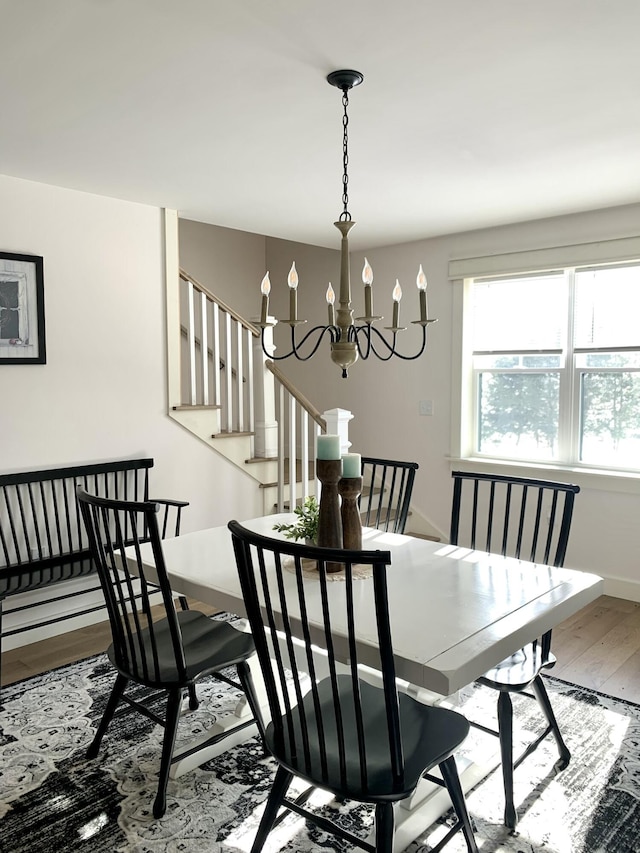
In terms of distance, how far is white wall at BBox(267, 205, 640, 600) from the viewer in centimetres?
426

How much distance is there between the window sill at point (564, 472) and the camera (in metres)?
4.19

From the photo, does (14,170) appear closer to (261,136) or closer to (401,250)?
(261,136)

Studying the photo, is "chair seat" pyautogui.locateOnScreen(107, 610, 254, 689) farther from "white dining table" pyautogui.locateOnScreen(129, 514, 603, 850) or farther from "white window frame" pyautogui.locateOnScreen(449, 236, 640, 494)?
"white window frame" pyautogui.locateOnScreen(449, 236, 640, 494)

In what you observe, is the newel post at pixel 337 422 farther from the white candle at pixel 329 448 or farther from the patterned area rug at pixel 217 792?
the white candle at pixel 329 448

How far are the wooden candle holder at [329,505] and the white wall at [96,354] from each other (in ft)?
6.63

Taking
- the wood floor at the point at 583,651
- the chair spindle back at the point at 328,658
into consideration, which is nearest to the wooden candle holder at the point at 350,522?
the chair spindle back at the point at 328,658

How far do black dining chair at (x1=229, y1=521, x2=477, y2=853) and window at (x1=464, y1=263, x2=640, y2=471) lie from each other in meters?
2.91

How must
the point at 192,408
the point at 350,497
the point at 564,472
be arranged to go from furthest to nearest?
the point at 564,472
the point at 192,408
the point at 350,497

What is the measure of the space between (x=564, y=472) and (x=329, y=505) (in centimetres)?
276

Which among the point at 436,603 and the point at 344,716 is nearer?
the point at 344,716

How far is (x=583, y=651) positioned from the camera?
344 cm

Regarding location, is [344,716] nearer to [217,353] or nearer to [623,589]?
[217,353]

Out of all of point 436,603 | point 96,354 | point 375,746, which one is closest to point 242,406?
point 96,354

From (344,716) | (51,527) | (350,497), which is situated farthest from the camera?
(51,527)
